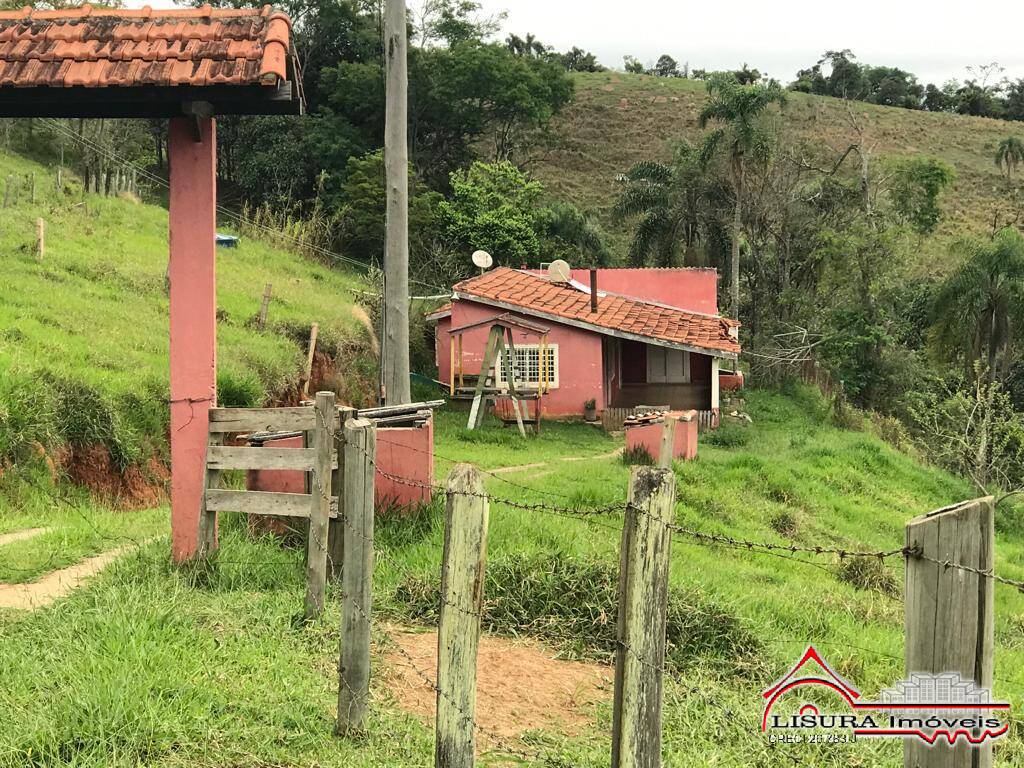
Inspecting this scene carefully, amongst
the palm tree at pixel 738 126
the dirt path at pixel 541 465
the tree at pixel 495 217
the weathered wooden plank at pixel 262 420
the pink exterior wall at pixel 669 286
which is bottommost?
the dirt path at pixel 541 465

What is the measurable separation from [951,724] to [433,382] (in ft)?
72.3

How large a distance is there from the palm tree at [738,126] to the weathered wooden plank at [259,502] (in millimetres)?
24690

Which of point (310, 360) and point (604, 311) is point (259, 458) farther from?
point (604, 311)

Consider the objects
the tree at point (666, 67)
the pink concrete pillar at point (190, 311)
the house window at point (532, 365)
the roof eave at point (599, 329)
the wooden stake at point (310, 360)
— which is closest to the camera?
the pink concrete pillar at point (190, 311)

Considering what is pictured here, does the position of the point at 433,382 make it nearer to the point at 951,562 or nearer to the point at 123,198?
the point at 123,198

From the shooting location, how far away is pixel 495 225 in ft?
110

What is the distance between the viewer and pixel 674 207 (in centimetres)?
3388

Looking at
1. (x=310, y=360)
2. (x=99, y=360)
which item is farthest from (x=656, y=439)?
(x=99, y=360)

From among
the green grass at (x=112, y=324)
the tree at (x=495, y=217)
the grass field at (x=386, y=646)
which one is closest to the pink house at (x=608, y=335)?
the green grass at (x=112, y=324)

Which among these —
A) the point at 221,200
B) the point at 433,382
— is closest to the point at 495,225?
the point at 433,382

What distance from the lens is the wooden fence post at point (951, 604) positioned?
2473mm

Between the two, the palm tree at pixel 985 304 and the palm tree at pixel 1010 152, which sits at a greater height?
the palm tree at pixel 1010 152

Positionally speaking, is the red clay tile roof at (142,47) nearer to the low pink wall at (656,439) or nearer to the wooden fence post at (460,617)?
the wooden fence post at (460,617)

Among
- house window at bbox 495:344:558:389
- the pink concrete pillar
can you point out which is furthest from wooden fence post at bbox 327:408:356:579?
house window at bbox 495:344:558:389
